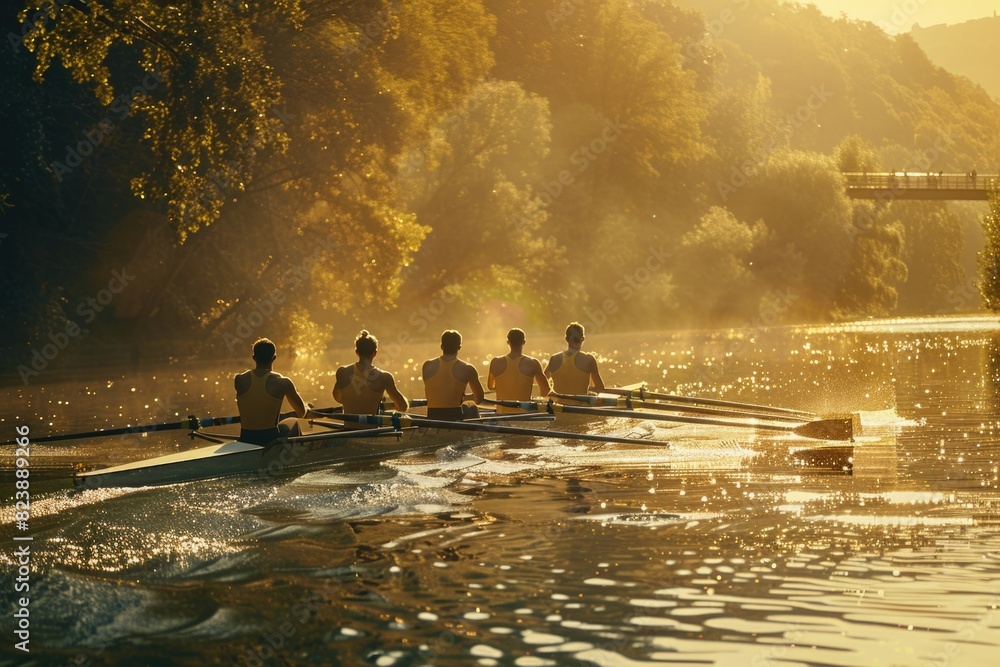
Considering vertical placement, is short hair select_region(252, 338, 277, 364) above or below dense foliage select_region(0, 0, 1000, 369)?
below

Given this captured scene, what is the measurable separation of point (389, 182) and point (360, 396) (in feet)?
76.1

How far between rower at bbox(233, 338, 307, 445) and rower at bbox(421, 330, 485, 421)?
2663 millimetres

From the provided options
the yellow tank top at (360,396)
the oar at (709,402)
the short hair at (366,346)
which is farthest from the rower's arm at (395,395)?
the oar at (709,402)

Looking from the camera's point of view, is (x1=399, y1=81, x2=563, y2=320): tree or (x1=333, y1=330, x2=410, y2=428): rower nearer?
(x1=333, y1=330, x2=410, y2=428): rower

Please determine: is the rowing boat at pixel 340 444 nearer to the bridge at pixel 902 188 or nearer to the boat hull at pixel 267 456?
the boat hull at pixel 267 456

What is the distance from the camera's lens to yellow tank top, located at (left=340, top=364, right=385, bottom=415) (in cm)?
1505

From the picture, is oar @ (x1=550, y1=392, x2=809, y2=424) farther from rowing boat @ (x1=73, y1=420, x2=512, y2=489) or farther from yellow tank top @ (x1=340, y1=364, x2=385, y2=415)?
yellow tank top @ (x1=340, y1=364, x2=385, y2=415)

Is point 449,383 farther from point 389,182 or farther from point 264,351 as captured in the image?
point 389,182

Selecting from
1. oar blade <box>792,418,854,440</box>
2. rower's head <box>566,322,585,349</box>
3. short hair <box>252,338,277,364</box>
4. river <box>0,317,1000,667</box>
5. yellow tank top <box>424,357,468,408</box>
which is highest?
rower's head <box>566,322,585,349</box>

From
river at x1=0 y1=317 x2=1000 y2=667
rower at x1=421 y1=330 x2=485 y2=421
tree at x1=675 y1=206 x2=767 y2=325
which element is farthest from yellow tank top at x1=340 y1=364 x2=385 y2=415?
tree at x1=675 y1=206 x2=767 y2=325

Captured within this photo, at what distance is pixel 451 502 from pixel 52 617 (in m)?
4.69

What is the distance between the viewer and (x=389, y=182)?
3762 centimetres

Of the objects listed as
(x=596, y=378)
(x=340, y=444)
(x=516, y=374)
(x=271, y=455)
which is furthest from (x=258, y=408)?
(x=596, y=378)

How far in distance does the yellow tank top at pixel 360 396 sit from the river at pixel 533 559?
1135mm
